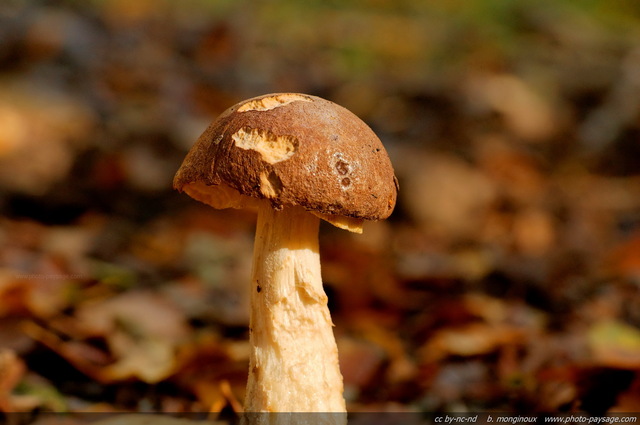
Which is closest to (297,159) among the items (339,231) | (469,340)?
(469,340)

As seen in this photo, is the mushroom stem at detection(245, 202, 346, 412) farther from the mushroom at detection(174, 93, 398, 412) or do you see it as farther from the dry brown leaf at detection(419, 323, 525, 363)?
the dry brown leaf at detection(419, 323, 525, 363)

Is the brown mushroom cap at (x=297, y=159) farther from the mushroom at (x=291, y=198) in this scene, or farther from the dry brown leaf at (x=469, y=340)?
the dry brown leaf at (x=469, y=340)

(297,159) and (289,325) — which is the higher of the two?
(297,159)

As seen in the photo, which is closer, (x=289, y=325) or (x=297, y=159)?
(x=297, y=159)

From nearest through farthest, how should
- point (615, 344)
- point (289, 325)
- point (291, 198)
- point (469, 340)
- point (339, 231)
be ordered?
point (291, 198), point (289, 325), point (615, 344), point (469, 340), point (339, 231)

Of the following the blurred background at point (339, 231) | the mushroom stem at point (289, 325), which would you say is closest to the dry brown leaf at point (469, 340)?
the blurred background at point (339, 231)

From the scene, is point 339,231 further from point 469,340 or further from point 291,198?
point 291,198
